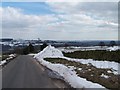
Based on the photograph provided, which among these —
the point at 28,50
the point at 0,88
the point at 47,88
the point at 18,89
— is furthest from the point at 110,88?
the point at 28,50

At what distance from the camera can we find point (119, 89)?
45.1 ft

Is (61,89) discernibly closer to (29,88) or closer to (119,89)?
(29,88)

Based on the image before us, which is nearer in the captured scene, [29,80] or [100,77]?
[29,80]

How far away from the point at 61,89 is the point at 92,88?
2422 mm

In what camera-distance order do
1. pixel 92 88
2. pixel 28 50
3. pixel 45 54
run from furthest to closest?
pixel 28 50 → pixel 45 54 → pixel 92 88

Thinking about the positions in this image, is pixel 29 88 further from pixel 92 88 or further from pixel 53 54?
pixel 53 54

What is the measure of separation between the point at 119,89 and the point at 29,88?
4303 mm

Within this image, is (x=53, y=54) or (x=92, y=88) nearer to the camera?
(x=92, y=88)

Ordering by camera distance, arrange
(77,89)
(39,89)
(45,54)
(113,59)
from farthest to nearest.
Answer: (45,54)
(113,59)
(39,89)
(77,89)

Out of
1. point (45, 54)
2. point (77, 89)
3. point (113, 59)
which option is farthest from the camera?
point (45, 54)

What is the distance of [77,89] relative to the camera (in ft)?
44.3

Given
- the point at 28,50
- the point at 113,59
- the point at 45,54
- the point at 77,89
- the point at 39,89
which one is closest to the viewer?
the point at 77,89

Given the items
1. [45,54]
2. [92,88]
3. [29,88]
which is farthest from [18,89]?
[45,54]

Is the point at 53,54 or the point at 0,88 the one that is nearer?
the point at 0,88
